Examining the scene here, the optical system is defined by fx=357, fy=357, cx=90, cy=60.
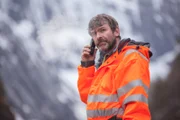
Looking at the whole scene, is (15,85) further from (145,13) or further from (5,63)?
(145,13)

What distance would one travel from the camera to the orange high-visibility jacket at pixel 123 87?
168cm

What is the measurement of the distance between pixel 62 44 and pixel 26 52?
0.46 meters

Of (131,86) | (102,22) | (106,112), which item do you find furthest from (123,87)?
(102,22)

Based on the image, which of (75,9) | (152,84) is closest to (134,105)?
(152,84)

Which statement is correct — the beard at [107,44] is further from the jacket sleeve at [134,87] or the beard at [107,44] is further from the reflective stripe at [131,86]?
the reflective stripe at [131,86]

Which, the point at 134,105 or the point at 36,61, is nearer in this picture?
the point at 134,105

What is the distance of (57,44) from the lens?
4.43 metres

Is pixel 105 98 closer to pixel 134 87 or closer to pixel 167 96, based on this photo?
pixel 134 87

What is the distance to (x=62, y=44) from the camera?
4.42 metres

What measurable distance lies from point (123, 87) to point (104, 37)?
387 millimetres

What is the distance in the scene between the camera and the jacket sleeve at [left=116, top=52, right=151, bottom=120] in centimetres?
166

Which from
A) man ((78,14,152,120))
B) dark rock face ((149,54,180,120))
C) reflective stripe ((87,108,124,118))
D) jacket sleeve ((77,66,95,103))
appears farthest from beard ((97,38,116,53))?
dark rock face ((149,54,180,120))

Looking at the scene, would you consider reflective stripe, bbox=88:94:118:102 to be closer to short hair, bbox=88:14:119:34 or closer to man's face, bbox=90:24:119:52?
man's face, bbox=90:24:119:52

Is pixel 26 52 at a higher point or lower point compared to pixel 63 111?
higher
